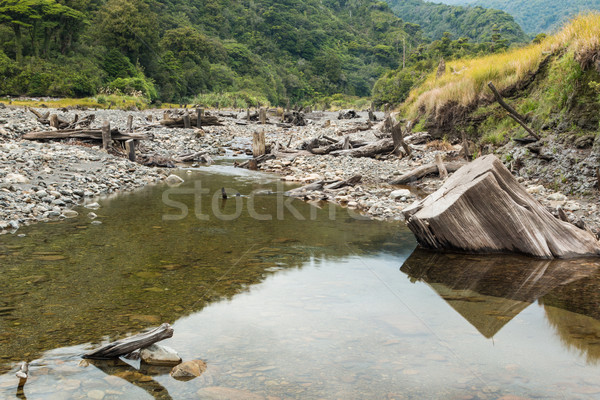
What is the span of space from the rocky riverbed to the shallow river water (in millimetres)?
1482

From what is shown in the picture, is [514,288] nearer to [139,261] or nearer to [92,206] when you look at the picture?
[139,261]

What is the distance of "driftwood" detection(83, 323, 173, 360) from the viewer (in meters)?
3.43

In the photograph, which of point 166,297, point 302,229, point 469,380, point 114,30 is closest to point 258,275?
point 166,297

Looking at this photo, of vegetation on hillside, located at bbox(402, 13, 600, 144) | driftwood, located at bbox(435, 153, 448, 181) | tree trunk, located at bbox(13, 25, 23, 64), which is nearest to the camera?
vegetation on hillside, located at bbox(402, 13, 600, 144)

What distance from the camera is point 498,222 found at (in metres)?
6.20

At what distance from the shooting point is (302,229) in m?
8.09

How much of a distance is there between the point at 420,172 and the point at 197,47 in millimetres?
77463

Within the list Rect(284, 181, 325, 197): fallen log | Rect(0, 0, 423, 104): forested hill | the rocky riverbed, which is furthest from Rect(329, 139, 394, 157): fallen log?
Rect(0, 0, 423, 104): forested hill

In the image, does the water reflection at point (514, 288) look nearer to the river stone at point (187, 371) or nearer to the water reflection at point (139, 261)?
the water reflection at point (139, 261)

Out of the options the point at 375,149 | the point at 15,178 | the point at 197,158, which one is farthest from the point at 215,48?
the point at 15,178

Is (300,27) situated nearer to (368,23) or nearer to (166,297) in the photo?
(368,23)

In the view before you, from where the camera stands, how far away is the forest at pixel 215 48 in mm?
50062

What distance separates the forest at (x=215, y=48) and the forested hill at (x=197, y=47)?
17 centimetres

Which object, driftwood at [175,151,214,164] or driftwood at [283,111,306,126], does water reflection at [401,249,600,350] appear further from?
driftwood at [283,111,306,126]
